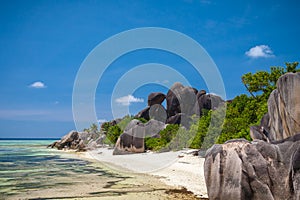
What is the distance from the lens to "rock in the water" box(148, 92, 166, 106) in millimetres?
53812

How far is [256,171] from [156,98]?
1854 inches

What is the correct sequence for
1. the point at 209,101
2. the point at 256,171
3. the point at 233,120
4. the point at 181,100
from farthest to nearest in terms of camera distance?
the point at 181,100 < the point at 209,101 < the point at 233,120 < the point at 256,171

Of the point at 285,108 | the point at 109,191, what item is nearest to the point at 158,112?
the point at 109,191

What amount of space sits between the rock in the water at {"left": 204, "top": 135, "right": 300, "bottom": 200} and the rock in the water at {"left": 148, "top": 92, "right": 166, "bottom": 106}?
46.2 metres

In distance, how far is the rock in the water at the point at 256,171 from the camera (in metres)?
6.66

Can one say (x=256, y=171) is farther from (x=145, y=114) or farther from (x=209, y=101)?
(x=145, y=114)

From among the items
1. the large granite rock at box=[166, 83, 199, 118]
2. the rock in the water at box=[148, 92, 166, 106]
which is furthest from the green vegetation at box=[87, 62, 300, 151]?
the rock in the water at box=[148, 92, 166, 106]

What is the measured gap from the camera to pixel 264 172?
22.7ft

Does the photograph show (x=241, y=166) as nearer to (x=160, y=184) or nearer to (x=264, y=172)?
(x=264, y=172)

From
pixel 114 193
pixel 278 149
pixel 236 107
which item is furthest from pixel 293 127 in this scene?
pixel 236 107

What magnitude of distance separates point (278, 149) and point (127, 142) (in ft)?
78.9

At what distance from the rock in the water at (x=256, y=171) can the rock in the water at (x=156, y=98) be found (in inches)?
1818

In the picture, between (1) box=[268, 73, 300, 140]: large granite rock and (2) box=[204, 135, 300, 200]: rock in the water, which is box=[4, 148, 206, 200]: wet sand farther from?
(1) box=[268, 73, 300, 140]: large granite rock

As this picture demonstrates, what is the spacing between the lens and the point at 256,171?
22.9 ft
